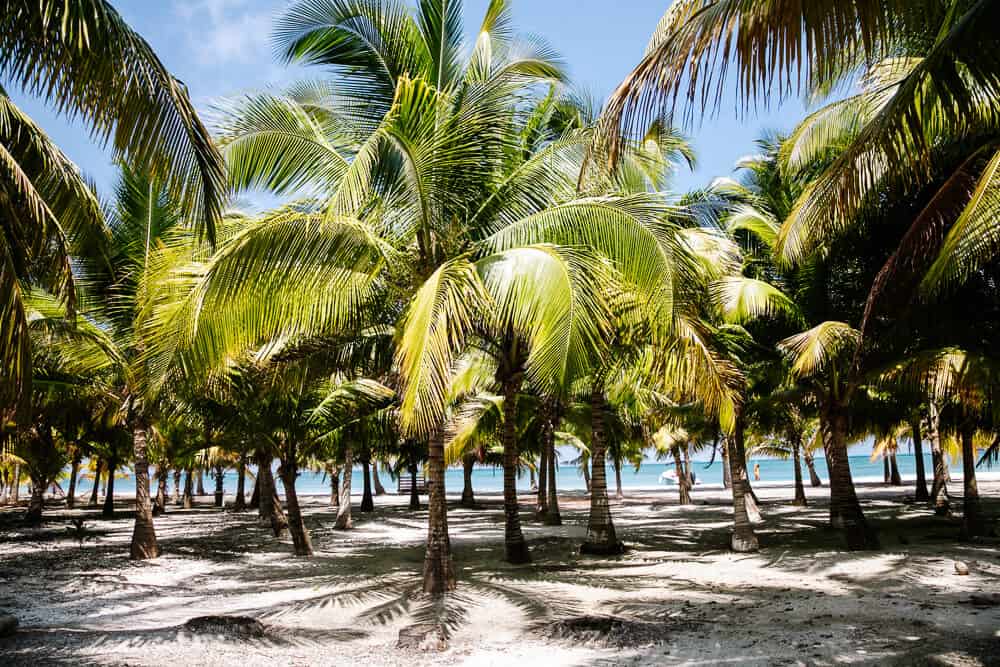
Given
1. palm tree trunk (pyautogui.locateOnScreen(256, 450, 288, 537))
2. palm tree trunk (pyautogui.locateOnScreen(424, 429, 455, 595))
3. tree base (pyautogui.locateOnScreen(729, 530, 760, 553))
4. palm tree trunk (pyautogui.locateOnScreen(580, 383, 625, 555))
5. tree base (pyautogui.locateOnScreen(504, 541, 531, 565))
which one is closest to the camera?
palm tree trunk (pyautogui.locateOnScreen(424, 429, 455, 595))

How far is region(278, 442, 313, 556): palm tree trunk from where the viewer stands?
1360 centimetres

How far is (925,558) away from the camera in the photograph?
1086cm

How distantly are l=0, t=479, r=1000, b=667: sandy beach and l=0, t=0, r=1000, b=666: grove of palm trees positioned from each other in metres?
0.07

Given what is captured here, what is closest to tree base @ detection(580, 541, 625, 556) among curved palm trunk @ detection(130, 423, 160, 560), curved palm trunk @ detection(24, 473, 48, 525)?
curved palm trunk @ detection(130, 423, 160, 560)

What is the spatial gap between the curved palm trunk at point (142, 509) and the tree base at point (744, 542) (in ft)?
36.3

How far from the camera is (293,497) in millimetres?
13781

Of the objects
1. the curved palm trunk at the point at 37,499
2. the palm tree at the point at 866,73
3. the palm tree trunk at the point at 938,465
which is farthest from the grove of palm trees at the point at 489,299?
the curved palm trunk at the point at 37,499

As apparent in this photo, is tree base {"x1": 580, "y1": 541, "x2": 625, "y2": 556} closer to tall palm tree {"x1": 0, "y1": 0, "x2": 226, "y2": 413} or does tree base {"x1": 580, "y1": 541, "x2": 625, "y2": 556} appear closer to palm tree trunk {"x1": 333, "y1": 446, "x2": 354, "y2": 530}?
palm tree trunk {"x1": 333, "y1": 446, "x2": 354, "y2": 530}

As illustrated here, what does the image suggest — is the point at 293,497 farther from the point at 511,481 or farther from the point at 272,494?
the point at 511,481

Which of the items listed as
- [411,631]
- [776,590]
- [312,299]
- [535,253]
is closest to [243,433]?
[312,299]

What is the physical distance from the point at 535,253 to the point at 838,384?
8.40m

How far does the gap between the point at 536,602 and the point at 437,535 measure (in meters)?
1.60

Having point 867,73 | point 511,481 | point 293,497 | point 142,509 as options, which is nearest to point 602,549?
point 511,481

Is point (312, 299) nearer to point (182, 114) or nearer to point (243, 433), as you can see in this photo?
point (182, 114)
